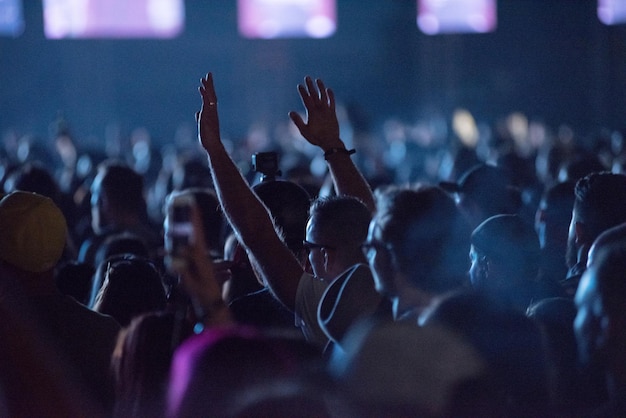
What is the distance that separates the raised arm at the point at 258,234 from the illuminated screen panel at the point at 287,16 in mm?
22150

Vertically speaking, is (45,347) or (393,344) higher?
(393,344)

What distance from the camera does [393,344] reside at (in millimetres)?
2406

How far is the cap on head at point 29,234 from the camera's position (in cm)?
347

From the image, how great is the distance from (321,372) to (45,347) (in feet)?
4.00

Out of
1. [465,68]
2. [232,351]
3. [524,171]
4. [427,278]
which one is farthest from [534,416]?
[465,68]

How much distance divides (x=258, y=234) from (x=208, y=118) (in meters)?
0.59

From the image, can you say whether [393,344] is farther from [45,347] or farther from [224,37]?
[224,37]

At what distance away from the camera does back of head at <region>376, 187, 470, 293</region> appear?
2.85 metres

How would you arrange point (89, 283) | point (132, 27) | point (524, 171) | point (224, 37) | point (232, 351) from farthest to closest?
point (224, 37)
point (132, 27)
point (524, 171)
point (89, 283)
point (232, 351)

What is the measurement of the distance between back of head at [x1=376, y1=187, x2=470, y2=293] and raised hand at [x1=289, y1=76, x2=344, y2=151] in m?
1.77

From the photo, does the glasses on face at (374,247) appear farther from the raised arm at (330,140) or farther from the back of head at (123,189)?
the back of head at (123,189)

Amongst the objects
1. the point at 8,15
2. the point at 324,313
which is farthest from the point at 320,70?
the point at 324,313

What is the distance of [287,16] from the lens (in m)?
25.7

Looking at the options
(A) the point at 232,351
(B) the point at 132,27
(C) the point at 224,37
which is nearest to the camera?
(A) the point at 232,351
